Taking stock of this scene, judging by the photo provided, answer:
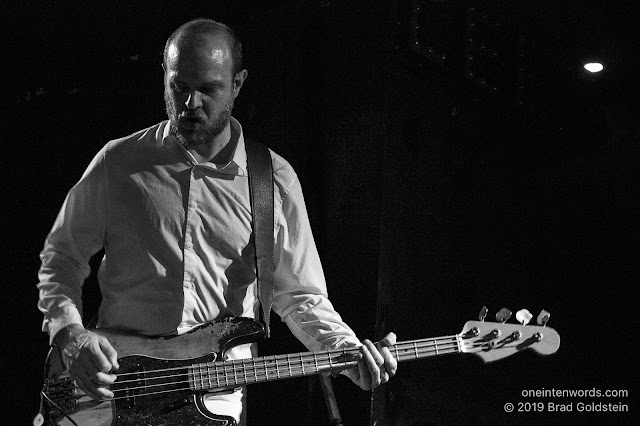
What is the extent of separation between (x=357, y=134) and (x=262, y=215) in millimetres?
1173

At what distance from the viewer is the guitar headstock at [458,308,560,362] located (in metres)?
2.65

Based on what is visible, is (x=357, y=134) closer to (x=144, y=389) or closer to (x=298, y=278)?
(x=298, y=278)

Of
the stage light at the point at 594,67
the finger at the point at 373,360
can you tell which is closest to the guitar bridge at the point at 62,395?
the finger at the point at 373,360

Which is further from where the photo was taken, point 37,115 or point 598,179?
point 598,179

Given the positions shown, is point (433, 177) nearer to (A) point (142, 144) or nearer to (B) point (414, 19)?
(B) point (414, 19)

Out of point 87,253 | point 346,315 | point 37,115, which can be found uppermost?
point 37,115

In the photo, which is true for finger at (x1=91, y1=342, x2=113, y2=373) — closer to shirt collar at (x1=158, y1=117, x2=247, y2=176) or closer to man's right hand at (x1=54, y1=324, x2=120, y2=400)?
man's right hand at (x1=54, y1=324, x2=120, y2=400)

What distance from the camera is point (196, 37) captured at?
2.69 metres

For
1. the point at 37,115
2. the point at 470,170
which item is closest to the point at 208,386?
the point at 37,115

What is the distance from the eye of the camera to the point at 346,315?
12.1 ft

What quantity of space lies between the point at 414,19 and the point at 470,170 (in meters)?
1.09

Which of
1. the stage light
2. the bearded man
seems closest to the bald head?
the bearded man

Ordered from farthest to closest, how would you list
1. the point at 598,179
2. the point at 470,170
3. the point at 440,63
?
1. the point at 598,179
2. the point at 470,170
3. the point at 440,63

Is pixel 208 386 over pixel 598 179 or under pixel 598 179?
under
